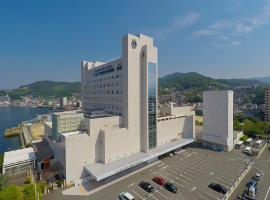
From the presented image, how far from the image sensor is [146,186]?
2372 centimetres

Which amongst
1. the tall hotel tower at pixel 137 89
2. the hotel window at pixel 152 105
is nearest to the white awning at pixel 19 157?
the tall hotel tower at pixel 137 89

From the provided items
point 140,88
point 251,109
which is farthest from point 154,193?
point 251,109

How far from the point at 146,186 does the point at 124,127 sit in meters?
12.0

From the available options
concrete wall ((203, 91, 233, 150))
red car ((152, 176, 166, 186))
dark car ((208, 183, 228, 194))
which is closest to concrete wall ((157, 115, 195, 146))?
concrete wall ((203, 91, 233, 150))

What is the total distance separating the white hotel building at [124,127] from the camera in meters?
26.4

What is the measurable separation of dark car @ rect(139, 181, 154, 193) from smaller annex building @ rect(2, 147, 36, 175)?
20.6 m

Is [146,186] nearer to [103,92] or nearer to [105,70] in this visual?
[103,92]

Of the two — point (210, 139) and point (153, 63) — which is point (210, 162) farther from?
point (153, 63)

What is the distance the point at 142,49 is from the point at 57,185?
94.1 feet

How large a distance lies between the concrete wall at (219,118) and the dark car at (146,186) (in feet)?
84.4

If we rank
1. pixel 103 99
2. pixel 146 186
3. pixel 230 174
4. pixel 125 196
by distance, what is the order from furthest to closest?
pixel 103 99 → pixel 230 174 → pixel 146 186 → pixel 125 196

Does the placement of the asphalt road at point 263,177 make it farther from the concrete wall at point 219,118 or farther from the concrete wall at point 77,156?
the concrete wall at point 77,156

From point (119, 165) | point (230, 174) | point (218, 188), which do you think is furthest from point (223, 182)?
point (119, 165)

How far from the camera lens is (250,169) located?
29.9 meters
